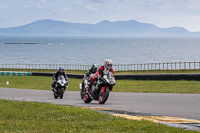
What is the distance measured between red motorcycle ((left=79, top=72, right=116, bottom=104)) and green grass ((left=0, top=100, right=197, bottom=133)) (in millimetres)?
3209

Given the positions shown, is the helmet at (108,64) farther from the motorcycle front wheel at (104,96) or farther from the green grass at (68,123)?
the green grass at (68,123)

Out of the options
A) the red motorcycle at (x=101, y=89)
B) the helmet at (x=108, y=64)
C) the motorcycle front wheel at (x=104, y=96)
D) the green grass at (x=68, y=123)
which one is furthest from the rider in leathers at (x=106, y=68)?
the green grass at (x=68, y=123)

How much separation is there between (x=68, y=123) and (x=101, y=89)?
6.40m

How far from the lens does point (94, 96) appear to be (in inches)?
674

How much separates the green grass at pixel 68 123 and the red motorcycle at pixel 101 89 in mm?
3209

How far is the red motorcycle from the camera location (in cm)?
1584

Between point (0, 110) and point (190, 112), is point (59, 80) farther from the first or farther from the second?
point (190, 112)

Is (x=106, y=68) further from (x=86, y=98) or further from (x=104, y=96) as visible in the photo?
(x=86, y=98)

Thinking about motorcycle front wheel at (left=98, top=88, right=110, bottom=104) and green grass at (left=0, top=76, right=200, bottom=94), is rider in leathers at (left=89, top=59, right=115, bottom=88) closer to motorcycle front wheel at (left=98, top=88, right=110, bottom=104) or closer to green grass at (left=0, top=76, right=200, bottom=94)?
motorcycle front wheel at (left=98, top=88, right=110, bottom=104)

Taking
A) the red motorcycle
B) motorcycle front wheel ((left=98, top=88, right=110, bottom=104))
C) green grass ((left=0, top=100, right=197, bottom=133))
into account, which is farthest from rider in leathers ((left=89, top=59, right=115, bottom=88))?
green grass ((left=0, top=100, right=197, bottom=133))

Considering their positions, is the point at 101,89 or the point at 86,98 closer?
the point at 101,89

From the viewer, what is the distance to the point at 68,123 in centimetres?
1007

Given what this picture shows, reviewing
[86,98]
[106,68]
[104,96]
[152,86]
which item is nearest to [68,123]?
[106,68]

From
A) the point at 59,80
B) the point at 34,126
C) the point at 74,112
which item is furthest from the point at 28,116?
the point at 59,80
